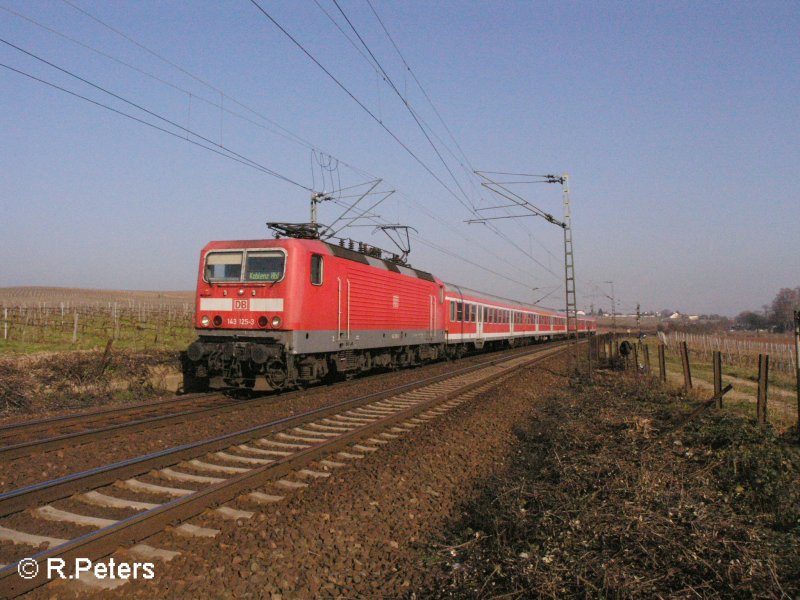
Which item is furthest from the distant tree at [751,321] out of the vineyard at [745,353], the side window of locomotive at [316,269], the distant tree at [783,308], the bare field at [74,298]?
the side window of locomotive at [316,269]

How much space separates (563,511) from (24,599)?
401cm

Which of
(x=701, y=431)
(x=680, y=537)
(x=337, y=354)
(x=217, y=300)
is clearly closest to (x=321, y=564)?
(x=680, y=537)

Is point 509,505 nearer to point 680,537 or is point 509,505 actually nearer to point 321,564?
point 680,537

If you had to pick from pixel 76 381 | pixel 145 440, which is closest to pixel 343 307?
pixel 76 381

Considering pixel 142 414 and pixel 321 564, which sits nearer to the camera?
pixel 321 564

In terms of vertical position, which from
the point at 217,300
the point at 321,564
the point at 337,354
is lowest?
the point at 321,564

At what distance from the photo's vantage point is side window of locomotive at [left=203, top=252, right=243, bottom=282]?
1309 centimetres

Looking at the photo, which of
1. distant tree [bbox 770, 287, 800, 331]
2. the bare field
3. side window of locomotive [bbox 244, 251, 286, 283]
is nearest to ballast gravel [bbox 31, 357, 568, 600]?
side window of locomotive [bbox 244, 251, 286, 283]

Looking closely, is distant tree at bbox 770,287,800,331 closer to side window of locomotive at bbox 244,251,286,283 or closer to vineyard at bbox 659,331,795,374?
vineyard at bbox 659,331,795,374

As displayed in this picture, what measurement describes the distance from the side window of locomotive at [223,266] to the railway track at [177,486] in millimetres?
4694

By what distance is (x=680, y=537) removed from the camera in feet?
13.9

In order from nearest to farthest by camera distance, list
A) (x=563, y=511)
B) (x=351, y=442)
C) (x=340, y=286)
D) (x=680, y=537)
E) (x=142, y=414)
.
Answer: (x=680, y=537) → (x=563, y=511) → (x=351, y=442) → (x=142, y=414) → (x=340, y=286)

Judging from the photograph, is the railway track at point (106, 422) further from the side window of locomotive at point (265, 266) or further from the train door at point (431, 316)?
the train door at point (431, 316)

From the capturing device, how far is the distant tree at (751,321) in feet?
384
